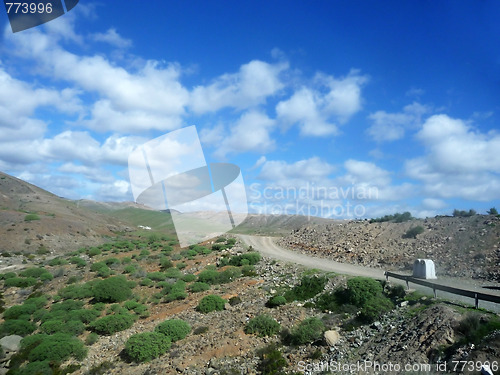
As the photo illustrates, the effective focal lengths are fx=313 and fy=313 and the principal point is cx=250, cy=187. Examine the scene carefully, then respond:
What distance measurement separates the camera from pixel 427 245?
3130 centimetres

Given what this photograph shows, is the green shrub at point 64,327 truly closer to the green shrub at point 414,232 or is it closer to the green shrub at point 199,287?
the green shrub at point 199,287

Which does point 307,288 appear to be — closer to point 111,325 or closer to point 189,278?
point 189,278

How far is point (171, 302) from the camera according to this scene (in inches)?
945

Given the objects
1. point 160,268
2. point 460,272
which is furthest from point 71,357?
point 460,272

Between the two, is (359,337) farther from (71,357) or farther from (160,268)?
(160,268)

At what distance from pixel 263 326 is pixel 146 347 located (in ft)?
19.5

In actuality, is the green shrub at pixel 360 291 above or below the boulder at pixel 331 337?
above

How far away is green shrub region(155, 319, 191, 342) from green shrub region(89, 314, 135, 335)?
3367 mm

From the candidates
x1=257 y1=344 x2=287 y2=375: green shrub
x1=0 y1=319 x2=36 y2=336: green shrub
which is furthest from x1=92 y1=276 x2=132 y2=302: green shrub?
x1=257 y1=344 x2=287 y2=375: green shrub

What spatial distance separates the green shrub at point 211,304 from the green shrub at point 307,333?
666 cm

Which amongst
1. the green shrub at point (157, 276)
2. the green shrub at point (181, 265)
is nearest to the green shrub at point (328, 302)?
the green shrub at point (157, 276)

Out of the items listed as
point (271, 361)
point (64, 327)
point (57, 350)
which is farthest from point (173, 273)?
point (271, 361)

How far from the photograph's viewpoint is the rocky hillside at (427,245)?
81.0ft

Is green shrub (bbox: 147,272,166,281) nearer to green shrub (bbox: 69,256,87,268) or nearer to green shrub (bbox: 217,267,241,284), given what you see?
green shrub (bbox: 217,267,241,284)
